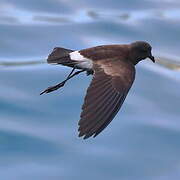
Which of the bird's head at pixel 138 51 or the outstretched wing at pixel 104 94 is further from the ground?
the bird's head at pixel 138 51

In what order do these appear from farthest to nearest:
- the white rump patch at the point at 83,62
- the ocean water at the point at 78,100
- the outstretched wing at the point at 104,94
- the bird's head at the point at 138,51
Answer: the ocean water at the point at 78,100
the bird's head at the point at 138,51
the white rump patch at the point at 83,62
the outstretched wing at the point at 104,94

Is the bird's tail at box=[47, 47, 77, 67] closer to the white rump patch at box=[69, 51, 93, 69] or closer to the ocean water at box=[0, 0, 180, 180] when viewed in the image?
the white rump patch at box=[69, 51, 93, 69]

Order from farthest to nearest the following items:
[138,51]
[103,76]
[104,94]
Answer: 1. [138,51]
2. [103,76]
3. [104,94]

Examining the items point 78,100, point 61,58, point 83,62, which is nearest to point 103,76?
point 83,62

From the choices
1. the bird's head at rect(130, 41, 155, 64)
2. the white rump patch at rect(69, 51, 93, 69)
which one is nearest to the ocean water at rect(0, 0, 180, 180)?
the bird's head at rect(130, 41, 155, 64)

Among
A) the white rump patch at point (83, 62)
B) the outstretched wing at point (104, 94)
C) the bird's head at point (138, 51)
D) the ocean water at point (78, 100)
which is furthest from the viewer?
the ocean water at point (78, 100)

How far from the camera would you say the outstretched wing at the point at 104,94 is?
4.30 m

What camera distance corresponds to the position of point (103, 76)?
4727 mm

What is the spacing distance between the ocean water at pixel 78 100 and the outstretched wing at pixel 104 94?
1673mm

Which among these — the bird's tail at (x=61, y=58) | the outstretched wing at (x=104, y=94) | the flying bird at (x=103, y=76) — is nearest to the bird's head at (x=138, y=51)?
the flying bird at (x=103, y=76)

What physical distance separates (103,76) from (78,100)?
282 cm

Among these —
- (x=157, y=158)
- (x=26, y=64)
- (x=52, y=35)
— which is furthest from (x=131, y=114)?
(x=52, y=35)

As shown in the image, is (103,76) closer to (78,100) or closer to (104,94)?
(104,94)

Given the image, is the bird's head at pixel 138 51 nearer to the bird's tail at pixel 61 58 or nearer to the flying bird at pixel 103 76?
the flying bird at pixel 103 76
